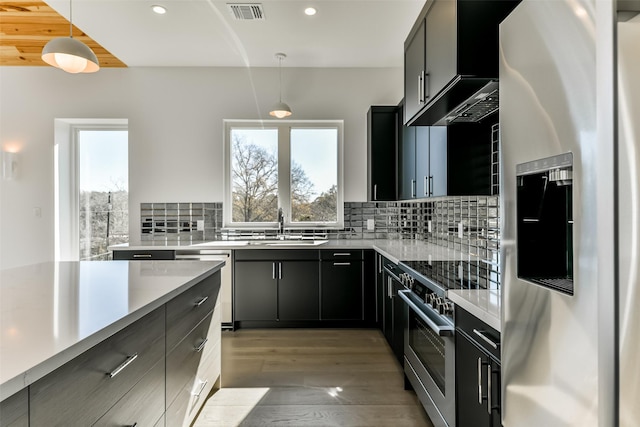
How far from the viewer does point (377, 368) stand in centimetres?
271

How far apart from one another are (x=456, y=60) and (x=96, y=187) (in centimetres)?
454

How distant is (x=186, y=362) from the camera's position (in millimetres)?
1725

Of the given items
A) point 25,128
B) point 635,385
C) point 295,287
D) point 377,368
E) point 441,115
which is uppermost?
point 25,128

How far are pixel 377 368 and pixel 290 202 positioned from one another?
215 centimetres

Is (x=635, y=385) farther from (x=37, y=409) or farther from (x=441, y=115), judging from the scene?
(x=441, y=115)

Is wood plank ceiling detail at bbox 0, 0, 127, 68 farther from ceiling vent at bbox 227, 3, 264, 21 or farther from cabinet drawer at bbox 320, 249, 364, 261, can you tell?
cabinet drawer at bbox 320, 249, 364, 261

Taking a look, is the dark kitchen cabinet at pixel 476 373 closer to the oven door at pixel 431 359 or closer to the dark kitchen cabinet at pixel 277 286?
the oven door at pixel 431 359

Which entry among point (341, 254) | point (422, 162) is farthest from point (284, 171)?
point (422, 162)

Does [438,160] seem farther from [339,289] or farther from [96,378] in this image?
[96,378]

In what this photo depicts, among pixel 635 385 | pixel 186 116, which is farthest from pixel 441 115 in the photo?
pixel 186 116

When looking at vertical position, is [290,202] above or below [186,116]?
below

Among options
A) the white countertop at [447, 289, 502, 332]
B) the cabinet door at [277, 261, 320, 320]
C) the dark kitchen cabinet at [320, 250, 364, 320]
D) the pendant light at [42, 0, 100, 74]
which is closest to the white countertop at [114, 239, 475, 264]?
the dark kitchen cabinet at [320, 250, 364, 320]

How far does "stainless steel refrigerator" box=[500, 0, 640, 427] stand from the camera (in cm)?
63

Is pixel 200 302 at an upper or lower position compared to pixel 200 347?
upper
